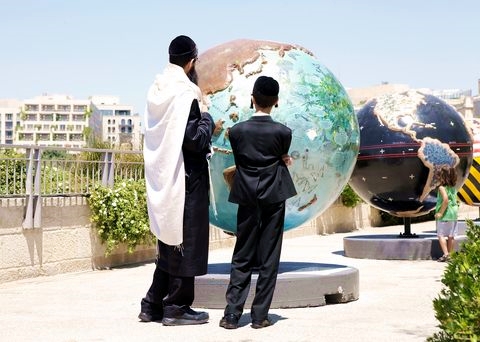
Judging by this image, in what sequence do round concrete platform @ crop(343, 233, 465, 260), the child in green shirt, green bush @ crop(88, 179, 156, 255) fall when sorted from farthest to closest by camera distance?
1. round concrete platform @ crop(343, 233, 465, 260)
2. the child in green shirt
3. green bush @ crop(88, 179, 156, 255)

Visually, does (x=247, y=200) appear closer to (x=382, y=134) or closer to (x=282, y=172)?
(x=282, y=172)

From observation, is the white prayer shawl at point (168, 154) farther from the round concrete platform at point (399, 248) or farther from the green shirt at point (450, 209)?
the round concrete platform at point (399, 248)

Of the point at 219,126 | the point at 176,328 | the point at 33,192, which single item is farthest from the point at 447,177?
the point at 176,328

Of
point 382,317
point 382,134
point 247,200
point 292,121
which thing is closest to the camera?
point 247,200

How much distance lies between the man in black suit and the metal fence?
447 cm

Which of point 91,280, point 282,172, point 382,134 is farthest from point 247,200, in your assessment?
point 382,134

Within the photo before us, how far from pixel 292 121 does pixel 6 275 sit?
14.3 ft

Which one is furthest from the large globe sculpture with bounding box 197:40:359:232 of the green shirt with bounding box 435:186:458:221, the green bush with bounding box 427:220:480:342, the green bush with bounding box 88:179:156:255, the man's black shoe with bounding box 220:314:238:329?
the green shirt with bounding box 435:186:458:221

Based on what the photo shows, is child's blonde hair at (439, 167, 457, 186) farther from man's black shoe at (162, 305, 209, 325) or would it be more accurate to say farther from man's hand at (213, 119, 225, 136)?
man's black shoe at (162, 305, 209, 325)

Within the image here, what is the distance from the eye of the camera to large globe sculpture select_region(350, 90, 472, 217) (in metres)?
11.8

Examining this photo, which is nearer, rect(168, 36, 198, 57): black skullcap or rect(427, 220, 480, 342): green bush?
rect(427, 220, 480, 342): green bush

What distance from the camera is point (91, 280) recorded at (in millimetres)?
9977

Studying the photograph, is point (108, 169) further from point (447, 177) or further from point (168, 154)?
point (168, 154)

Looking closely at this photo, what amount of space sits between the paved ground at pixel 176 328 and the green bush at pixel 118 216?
0.82 metres
